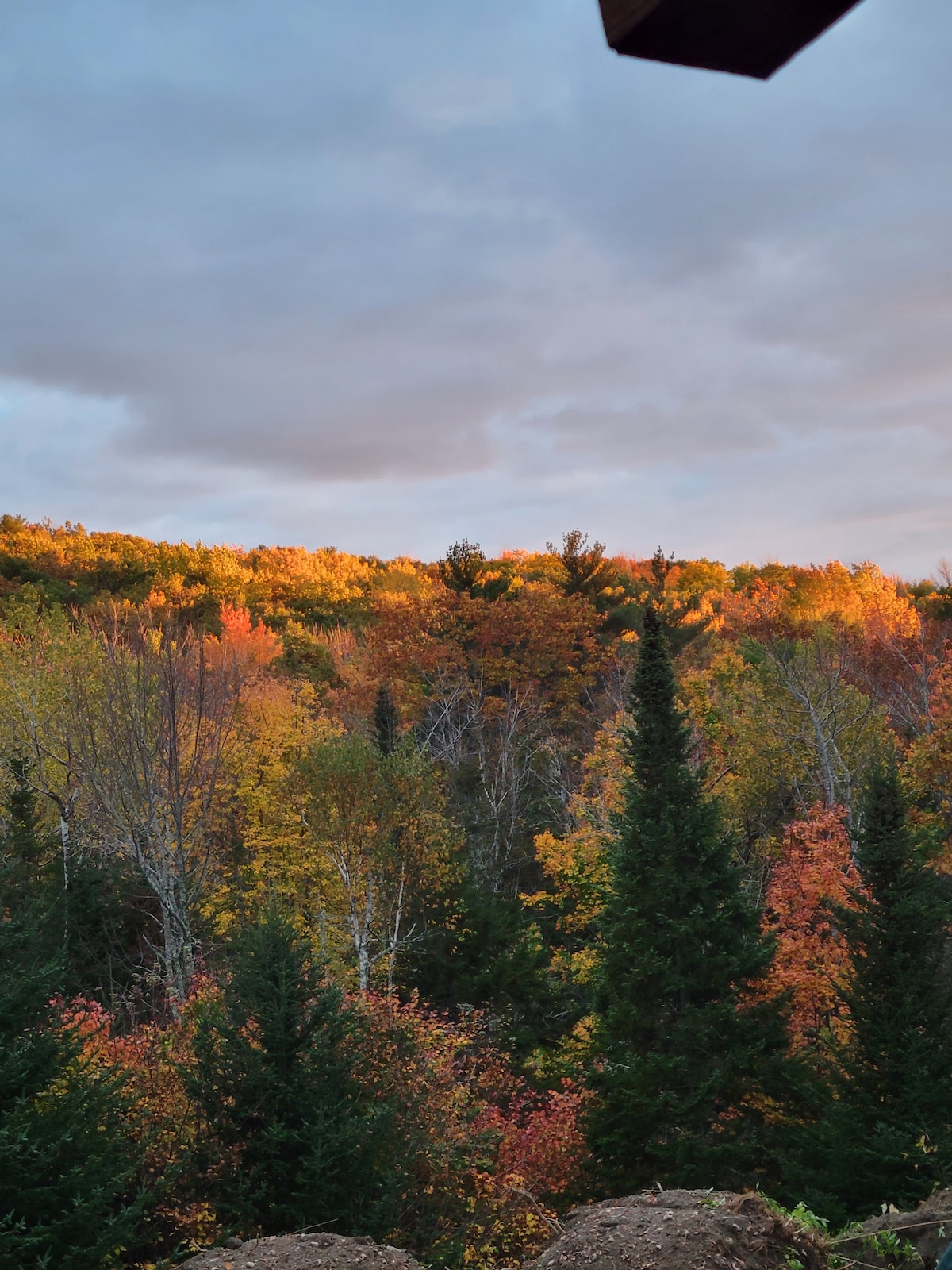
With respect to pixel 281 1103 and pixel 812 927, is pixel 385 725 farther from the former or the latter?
pixel 281 1103

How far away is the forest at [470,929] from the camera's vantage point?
37.8 ft

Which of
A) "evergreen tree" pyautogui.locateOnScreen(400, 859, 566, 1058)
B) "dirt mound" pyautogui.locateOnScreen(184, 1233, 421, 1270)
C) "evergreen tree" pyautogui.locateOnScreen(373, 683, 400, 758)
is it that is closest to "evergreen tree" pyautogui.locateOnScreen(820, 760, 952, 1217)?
"dirt mound" pyautogui.locateOnScreen(184, 1233, 421, 1270)

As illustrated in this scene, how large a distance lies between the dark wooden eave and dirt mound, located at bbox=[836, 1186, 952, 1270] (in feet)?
25.3

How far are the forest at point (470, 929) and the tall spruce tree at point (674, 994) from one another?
77 mm

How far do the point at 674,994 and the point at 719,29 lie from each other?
62.6 ft

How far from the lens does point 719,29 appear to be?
1255mm

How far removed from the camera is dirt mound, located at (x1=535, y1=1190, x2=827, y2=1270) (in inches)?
266

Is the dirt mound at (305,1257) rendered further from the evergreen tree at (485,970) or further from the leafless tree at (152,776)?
the evergreen tree at (485,970)

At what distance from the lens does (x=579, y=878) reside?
25.8 m

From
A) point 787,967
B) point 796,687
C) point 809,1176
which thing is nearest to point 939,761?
point 796,687

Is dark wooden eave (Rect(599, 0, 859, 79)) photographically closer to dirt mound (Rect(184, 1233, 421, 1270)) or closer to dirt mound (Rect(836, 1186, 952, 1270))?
dirt mound (Rect(836, 1186, 952, 1270))

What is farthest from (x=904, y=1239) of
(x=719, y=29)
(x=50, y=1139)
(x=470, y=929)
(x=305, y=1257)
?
(x=470, y=929)

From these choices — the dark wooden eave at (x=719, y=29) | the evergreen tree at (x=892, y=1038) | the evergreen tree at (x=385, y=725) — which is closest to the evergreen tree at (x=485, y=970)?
the evergreen tree at (x=385, y=725)

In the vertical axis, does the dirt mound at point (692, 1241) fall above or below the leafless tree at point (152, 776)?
below
